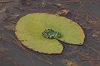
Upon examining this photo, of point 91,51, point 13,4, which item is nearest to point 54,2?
point 13,4

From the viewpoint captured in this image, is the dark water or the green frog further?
the green frog

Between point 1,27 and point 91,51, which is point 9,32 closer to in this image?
point 1,27

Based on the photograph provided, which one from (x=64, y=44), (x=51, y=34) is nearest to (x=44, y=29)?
(x=51, y=34)

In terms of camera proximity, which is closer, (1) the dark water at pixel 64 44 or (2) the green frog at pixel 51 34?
(1) the dark water at pixel 64 44

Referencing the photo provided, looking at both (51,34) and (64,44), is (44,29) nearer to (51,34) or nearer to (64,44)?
(51,34)
